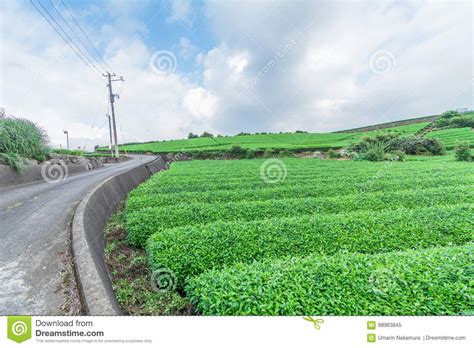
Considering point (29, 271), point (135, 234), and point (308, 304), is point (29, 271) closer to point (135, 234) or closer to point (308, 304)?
point (135, 234)

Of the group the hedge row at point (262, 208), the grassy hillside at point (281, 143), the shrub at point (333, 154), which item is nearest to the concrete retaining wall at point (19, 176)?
the hedge row at point (262, 208)

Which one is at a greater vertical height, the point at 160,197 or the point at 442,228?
the point at 160,197

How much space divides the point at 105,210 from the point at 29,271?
366cm

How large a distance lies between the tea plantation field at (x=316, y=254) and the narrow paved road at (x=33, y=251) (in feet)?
4.15

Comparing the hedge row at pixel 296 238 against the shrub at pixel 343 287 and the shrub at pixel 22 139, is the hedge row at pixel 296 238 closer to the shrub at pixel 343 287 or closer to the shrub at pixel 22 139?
the shrub at pixel 343 287

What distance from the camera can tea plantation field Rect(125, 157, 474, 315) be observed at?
2.43 metres

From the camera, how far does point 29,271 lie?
2926 mm

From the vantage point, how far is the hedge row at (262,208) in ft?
16.6

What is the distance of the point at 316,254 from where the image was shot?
12.1 ft

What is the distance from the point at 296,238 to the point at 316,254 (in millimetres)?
500

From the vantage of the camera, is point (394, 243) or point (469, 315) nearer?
point (469, 315)

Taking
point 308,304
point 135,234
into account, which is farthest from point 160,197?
point 308,304

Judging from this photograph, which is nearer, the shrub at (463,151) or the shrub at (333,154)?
the shrub at (463,151)

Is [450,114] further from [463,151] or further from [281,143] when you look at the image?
[463,151]
